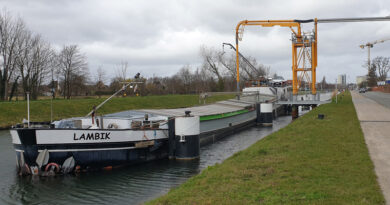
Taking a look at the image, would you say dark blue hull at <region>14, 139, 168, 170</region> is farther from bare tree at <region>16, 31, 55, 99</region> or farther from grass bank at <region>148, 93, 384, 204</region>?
bare tree at <region>16, 31, 55, 99</region>

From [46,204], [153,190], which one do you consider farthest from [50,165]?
[153,190]

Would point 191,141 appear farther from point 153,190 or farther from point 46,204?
point 46,204

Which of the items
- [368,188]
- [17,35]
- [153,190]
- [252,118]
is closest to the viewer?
[368,188]

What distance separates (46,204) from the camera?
9797 mm

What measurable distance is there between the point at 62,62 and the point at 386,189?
5566 cm

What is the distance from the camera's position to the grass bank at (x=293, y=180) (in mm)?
6500

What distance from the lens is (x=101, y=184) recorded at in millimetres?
11672

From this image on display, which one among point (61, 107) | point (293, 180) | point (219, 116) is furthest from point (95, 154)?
point (61, 107)

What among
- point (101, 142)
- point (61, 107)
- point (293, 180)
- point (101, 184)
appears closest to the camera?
point (293, 180)

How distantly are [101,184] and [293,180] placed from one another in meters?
6.95

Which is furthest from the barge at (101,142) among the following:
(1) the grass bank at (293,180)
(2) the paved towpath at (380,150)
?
(2) the paved towpath at (380,150)

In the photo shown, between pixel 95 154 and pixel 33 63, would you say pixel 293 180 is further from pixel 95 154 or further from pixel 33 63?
pixel 33 63

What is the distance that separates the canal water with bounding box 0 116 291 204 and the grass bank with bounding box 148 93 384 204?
7.87 feet

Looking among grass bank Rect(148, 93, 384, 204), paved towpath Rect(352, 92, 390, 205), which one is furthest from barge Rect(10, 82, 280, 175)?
paved towpath Rect(352, 92, 390, 205)
